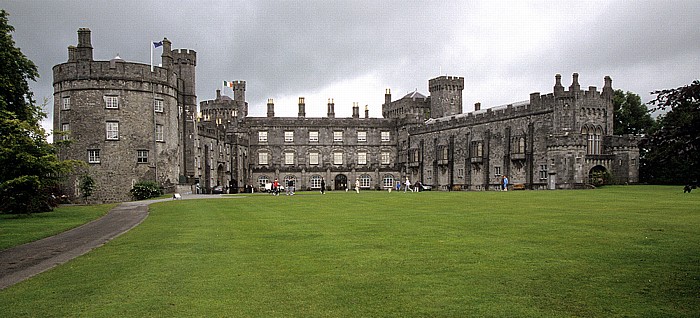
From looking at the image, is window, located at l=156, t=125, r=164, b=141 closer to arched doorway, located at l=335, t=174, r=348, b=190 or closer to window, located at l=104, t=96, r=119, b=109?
window, located at l=104, t=96, r=119, b=109

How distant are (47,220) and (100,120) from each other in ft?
82.1

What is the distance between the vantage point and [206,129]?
2372 inches

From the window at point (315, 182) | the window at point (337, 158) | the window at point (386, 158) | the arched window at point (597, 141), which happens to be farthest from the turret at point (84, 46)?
the arched window at point (597, 141)

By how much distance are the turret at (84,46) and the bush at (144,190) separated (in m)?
12.2

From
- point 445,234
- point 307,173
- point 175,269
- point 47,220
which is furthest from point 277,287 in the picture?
point 307,173

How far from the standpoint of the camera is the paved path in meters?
11.7

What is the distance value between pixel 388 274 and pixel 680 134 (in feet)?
17.3

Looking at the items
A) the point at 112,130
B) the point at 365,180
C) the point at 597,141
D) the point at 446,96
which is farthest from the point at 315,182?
the point at 597,141

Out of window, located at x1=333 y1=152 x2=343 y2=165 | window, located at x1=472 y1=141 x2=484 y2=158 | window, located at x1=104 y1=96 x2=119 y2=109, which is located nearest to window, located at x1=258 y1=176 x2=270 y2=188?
window, located at x1=333 y1=152 x2=343 y2=165

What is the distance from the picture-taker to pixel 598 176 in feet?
171

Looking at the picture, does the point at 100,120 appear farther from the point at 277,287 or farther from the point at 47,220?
the point at 277,287

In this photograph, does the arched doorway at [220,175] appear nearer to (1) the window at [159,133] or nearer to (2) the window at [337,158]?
(1) the window at [159,133]

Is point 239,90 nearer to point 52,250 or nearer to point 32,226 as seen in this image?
point 32,226

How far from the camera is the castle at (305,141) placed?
47.7m
